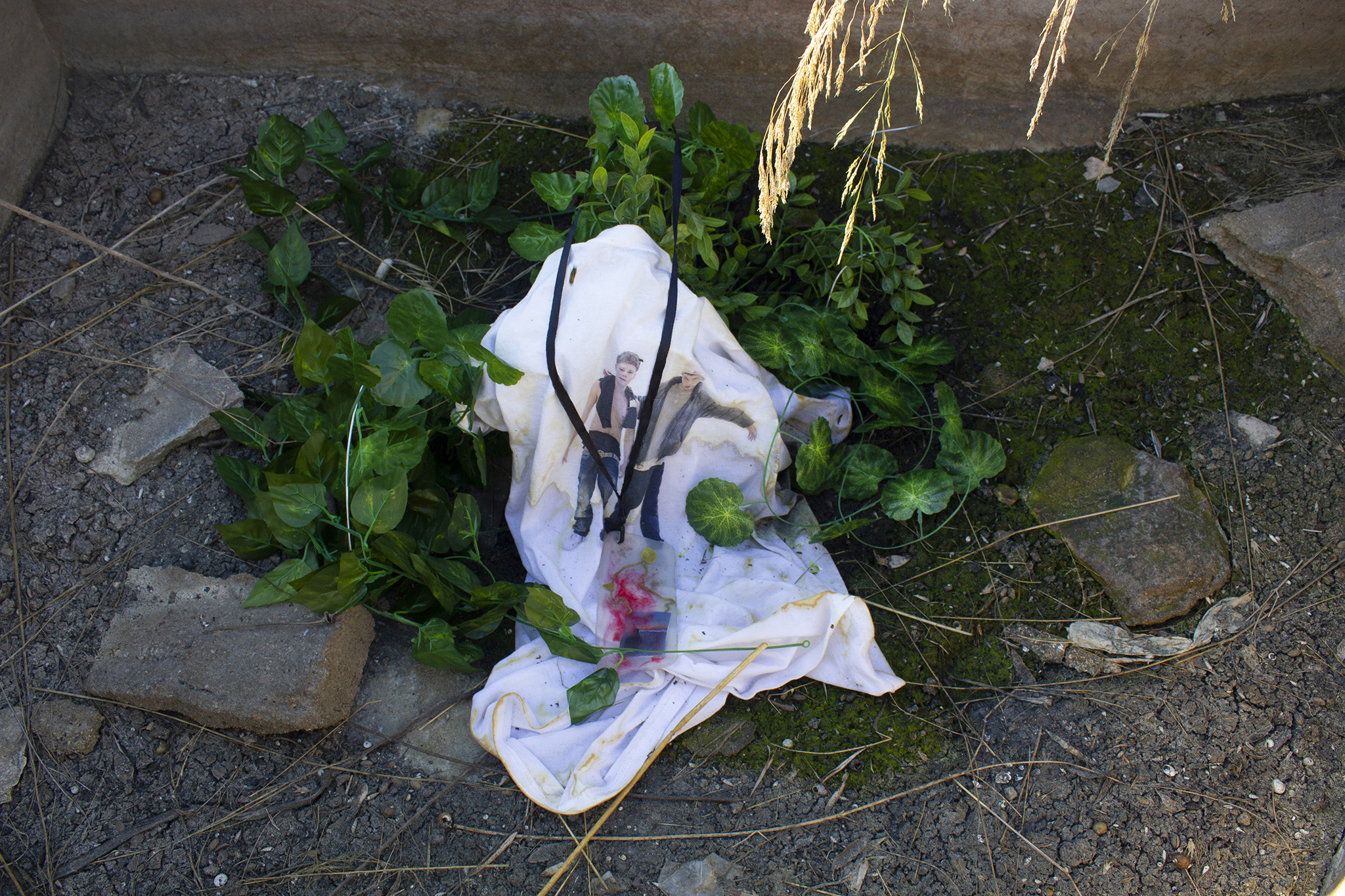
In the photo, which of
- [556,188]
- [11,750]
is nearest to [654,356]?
[556,188]

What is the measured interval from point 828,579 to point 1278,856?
3.01 ft

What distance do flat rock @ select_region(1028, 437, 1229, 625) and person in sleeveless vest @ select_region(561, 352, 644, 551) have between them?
0.94m

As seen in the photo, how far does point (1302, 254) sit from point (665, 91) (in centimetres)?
147

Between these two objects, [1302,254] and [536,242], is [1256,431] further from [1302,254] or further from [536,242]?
[536,242]

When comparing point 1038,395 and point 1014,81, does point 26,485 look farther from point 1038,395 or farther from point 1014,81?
point 1014,81

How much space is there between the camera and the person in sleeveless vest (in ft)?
5.75

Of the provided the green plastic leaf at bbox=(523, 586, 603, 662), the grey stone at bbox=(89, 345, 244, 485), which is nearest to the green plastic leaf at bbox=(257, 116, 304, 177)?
the grey stone at bbox=(89, 345, 244, 485)

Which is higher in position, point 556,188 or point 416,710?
point 556,188

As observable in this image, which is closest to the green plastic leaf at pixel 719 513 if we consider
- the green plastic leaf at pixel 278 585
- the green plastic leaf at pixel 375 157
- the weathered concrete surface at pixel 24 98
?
the green plastic leaf at pixel 278 585

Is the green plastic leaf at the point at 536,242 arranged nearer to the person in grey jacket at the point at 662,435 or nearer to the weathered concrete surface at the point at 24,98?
the person in grey jacket at the point at 662,435

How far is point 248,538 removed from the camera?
1.66 metres

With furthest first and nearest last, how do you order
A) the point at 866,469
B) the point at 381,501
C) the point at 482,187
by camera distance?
the point at 482,187, the point at 866,469, the point at 381,501

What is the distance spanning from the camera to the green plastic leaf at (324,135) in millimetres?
2010

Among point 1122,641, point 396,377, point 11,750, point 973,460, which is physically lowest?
point 11,750
